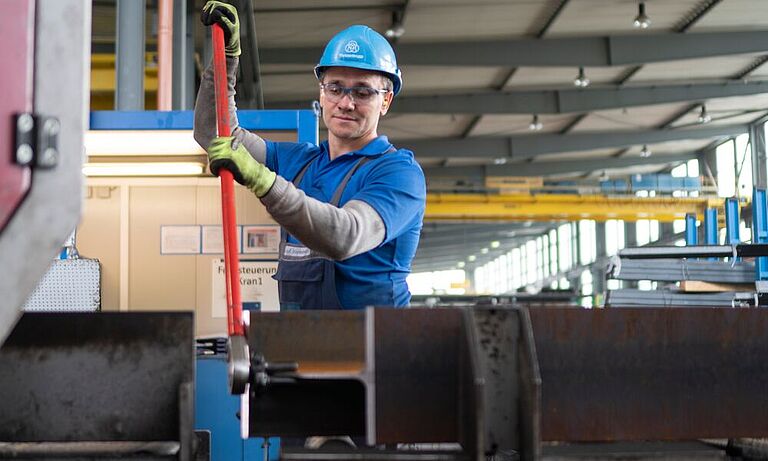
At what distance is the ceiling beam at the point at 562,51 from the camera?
1513 centimetres

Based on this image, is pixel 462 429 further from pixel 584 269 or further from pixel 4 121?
pixel 584 269

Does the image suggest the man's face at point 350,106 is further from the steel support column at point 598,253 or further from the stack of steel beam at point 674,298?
the steel support column at point 598,253

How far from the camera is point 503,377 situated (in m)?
1.99

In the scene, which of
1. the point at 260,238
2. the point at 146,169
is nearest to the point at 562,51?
the point at 260,238

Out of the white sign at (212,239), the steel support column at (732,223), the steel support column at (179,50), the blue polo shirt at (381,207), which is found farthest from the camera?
A: the steel support column at (732,223)

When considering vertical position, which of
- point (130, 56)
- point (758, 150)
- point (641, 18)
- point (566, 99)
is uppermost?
point (641, 18)

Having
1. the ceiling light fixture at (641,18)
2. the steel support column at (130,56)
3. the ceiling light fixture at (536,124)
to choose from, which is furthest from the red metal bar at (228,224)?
the ceiling light fixture at (536,124)

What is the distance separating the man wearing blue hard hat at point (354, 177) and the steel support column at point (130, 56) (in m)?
3.68

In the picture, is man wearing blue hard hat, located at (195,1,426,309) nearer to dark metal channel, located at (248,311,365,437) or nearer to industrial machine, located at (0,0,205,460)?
dark metal channel, located at (248,311,365,437)

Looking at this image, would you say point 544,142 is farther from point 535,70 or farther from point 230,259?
point 230,259

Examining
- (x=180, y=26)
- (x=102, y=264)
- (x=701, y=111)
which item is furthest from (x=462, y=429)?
(x=701, y=111)

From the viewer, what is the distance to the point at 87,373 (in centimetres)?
203

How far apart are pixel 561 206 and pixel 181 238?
15176mm

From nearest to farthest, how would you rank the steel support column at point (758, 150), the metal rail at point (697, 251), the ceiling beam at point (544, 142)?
1. the metal rail at point (697, 251)
2. the steel support column at point (758, 150)
3. the ceiling beam at point (544, 142)
